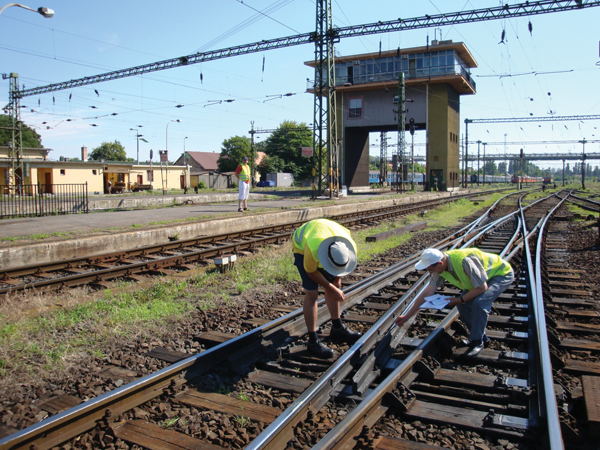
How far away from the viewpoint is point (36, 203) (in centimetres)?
1867

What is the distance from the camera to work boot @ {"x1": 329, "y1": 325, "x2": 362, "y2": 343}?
5.08m

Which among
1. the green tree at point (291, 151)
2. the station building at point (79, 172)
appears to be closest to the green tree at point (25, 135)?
the station building at point (79, 172)

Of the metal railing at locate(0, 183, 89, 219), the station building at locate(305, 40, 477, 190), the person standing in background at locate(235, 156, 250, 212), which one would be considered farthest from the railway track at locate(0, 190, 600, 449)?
the station building at locate(305, 40, 477, 190)

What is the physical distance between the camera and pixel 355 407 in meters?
3.46

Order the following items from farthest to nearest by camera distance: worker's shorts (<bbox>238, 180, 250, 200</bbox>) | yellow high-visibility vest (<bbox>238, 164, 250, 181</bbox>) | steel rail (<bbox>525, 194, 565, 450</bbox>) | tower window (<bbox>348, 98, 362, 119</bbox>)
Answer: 1. tower window (<bbox>348, 98, 362, 119</bbox>)
2. worker's shorts (<bbox>238, 180, 250, 200</bbox>)
3. yellow high-visibility vest (<bbox>238, 164, 250, 181</bbox>)
4. steel rail (<bbox>525, 194, 565, 450</bbox>)

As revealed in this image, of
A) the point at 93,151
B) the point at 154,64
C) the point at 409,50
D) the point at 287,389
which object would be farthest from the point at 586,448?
the point at 93,151

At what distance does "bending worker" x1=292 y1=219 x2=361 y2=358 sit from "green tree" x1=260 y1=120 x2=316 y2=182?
7882 cm

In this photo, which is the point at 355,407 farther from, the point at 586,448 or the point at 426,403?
the point at 586,448

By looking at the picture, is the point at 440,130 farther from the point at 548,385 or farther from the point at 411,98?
the point at 548,385

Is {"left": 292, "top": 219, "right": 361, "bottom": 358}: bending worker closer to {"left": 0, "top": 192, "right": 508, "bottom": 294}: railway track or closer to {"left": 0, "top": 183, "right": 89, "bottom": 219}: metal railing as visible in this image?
{"left": 0, "top": 192, "right": 508, "bottom": 294}: railway track

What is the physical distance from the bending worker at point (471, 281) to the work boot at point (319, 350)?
74 centimetres

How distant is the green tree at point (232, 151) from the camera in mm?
84625

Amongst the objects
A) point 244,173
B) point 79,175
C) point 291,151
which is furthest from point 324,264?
point 291,151

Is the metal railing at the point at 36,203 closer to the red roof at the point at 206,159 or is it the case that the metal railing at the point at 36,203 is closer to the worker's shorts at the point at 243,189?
the worker's shorts at the point at 243,189
